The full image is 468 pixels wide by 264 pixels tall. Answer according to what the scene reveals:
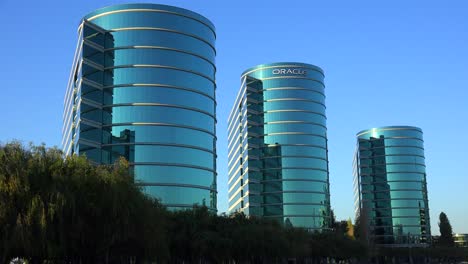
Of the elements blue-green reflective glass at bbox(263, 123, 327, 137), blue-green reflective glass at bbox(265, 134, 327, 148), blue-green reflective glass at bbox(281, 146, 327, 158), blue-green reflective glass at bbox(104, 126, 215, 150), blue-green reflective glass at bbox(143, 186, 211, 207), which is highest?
blue-green reflective glass at bbox(263, 123, 327, 137)

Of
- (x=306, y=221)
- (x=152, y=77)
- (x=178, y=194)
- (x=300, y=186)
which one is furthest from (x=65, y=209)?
(x=300, y=186)

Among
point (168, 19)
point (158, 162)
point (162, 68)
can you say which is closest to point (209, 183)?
point (158, 162)

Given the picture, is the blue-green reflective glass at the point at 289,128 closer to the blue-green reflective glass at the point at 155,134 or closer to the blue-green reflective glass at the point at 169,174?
the blue-green reflective glass at the point at 169,174

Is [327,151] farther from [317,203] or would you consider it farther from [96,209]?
[96,209]

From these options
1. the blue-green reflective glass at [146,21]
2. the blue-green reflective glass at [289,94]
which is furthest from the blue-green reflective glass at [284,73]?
the blue-green reflective glass at [146,21]

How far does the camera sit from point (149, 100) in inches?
4390

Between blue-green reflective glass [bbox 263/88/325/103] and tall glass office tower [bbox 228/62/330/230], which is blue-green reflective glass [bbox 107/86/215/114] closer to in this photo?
tall glass office tower [bbox 228/62/330/230]

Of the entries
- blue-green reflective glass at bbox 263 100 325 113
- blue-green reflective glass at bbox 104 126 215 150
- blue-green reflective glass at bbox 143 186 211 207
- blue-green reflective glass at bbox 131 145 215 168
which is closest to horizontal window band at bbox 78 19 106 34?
blue-green reflective glass at bbox 104 126 215 150

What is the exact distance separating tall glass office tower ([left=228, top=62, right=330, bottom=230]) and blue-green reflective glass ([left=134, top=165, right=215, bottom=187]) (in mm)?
64859

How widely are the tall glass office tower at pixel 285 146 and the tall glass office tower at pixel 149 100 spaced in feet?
201

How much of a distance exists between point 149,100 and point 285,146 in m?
74.6

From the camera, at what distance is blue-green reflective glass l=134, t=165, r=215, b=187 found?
355ft

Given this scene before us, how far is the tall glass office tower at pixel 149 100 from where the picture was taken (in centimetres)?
10981

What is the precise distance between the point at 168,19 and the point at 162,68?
10321 millimetres
